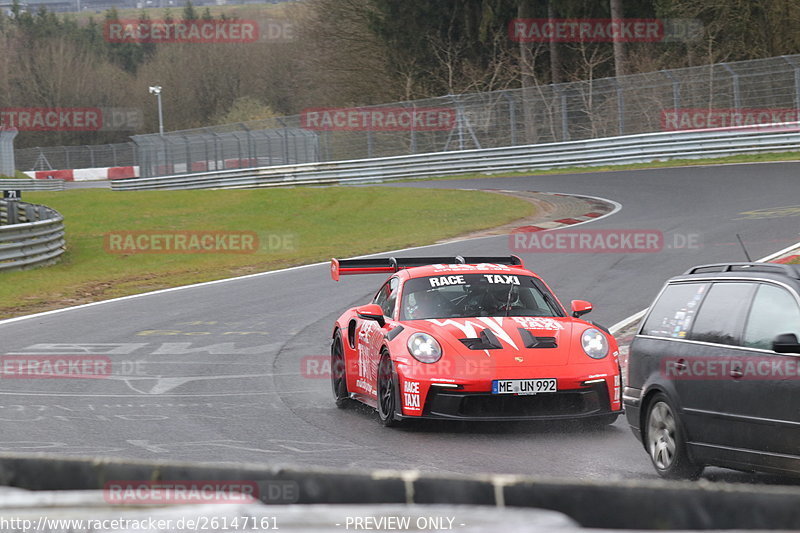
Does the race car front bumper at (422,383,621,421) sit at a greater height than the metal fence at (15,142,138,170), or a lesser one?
lesser

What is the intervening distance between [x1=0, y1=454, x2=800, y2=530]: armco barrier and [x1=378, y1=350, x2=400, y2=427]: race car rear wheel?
5.36 metres

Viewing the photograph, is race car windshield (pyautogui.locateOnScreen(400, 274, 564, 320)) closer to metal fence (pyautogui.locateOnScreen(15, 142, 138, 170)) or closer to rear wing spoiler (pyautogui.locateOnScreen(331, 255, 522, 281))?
rear wing spoiler (pyautogui.locateOnScreen(331, 255, 522, 281))

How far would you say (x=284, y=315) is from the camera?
50.1ft

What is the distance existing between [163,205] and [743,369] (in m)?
31.4

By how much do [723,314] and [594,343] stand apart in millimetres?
2279

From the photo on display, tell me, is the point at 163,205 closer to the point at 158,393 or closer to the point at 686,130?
the point at 686,130

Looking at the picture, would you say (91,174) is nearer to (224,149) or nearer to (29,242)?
(224,149)

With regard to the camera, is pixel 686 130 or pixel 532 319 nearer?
pixel 532 319

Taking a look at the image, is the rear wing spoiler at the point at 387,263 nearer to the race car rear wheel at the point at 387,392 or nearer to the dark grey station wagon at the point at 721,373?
the race car rear wheel at the point at 387,392

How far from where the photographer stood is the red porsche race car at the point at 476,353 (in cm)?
830

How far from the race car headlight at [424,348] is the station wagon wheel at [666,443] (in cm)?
198

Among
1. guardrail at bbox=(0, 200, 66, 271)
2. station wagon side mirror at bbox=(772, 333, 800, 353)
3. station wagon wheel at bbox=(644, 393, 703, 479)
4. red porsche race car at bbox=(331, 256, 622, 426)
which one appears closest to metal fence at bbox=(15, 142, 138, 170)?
guardrail at bbox=(0, 200, 66, 271)

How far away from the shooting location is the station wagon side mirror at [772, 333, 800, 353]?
580 centimetres

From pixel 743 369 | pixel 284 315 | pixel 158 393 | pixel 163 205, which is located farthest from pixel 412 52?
pixel 743 369
